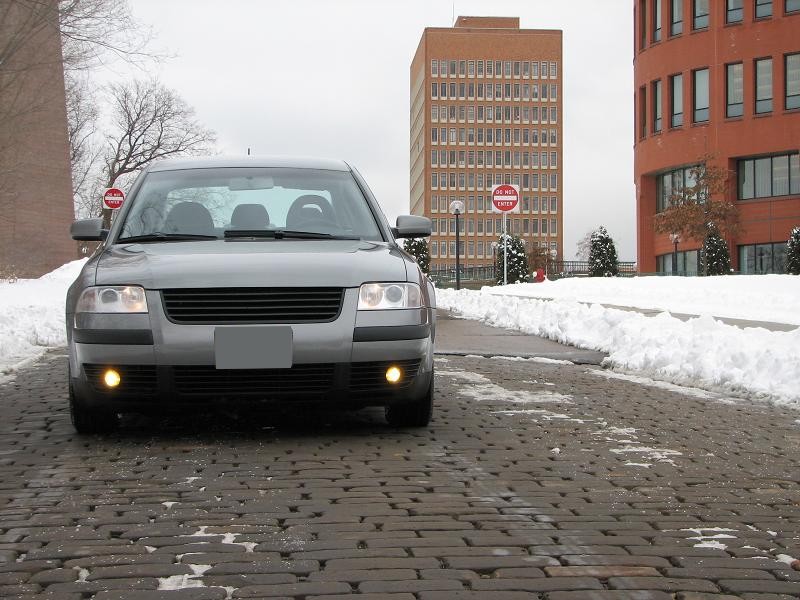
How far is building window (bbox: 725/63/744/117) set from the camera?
1978 inches

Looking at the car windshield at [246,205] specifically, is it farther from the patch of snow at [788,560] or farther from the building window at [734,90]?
the building window at [734,90]

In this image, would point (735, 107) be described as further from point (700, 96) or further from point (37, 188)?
point (37, 188)

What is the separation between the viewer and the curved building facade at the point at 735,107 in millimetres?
48406

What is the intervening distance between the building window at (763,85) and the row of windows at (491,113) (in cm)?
11223

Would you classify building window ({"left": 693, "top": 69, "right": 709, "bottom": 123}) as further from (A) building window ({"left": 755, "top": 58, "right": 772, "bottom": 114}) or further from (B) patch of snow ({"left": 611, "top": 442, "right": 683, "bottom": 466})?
(B) patch of snow ({"left": 611, "top": 442, "right": 683, "bottom": 466})

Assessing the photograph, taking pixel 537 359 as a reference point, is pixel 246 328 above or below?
above

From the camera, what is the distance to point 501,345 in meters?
13.7

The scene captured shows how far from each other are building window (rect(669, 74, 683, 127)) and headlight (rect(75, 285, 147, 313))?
50516 millimetres

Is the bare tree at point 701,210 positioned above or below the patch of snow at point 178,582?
above

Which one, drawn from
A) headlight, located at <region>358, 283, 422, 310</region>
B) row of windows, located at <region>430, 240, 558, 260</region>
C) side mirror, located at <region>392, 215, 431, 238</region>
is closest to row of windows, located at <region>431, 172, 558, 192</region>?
row of windows, located at <region>430, 240, 558, 260</region>

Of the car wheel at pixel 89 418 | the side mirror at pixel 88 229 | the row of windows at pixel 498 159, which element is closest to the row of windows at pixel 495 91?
the row of windows at pixel 498 159

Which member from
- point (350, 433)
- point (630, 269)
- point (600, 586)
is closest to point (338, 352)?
point (350, 433)

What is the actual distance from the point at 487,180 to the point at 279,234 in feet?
517

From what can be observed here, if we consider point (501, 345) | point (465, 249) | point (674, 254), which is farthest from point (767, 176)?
point (465, 249)
